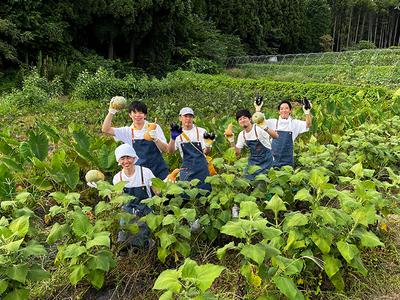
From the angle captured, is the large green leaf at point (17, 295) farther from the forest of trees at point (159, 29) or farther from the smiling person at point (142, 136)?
the forest of trees at point (159, 29)

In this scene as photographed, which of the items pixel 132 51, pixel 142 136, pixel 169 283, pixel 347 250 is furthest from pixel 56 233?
pixel 132 51

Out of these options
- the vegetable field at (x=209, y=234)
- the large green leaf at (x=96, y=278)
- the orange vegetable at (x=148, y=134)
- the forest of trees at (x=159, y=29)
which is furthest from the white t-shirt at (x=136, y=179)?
the forest of trees at (x=159, y=29)

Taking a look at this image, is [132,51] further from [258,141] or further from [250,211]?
[250,211]

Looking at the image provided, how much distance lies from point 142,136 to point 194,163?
51 cm

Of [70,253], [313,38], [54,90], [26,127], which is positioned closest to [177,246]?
[70,253]

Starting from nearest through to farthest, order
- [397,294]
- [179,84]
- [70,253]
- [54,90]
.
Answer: [70,253], [397,294], [54,90], [179,84]

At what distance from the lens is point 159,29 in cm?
2117

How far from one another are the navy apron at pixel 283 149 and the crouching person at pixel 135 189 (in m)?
1.65

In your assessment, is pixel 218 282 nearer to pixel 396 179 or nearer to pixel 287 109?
pixel 396 179

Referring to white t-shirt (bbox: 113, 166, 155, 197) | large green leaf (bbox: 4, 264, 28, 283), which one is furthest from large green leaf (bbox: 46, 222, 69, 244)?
white t-shirt (bbox: 113, 166, 155, 197)

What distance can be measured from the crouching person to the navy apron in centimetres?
165

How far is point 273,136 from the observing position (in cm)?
386

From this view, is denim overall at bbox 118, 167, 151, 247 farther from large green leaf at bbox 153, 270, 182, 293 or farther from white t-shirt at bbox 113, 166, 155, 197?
large green leaf at bbox 153, 270, 182, 293

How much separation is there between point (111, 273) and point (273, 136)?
1.91 m
